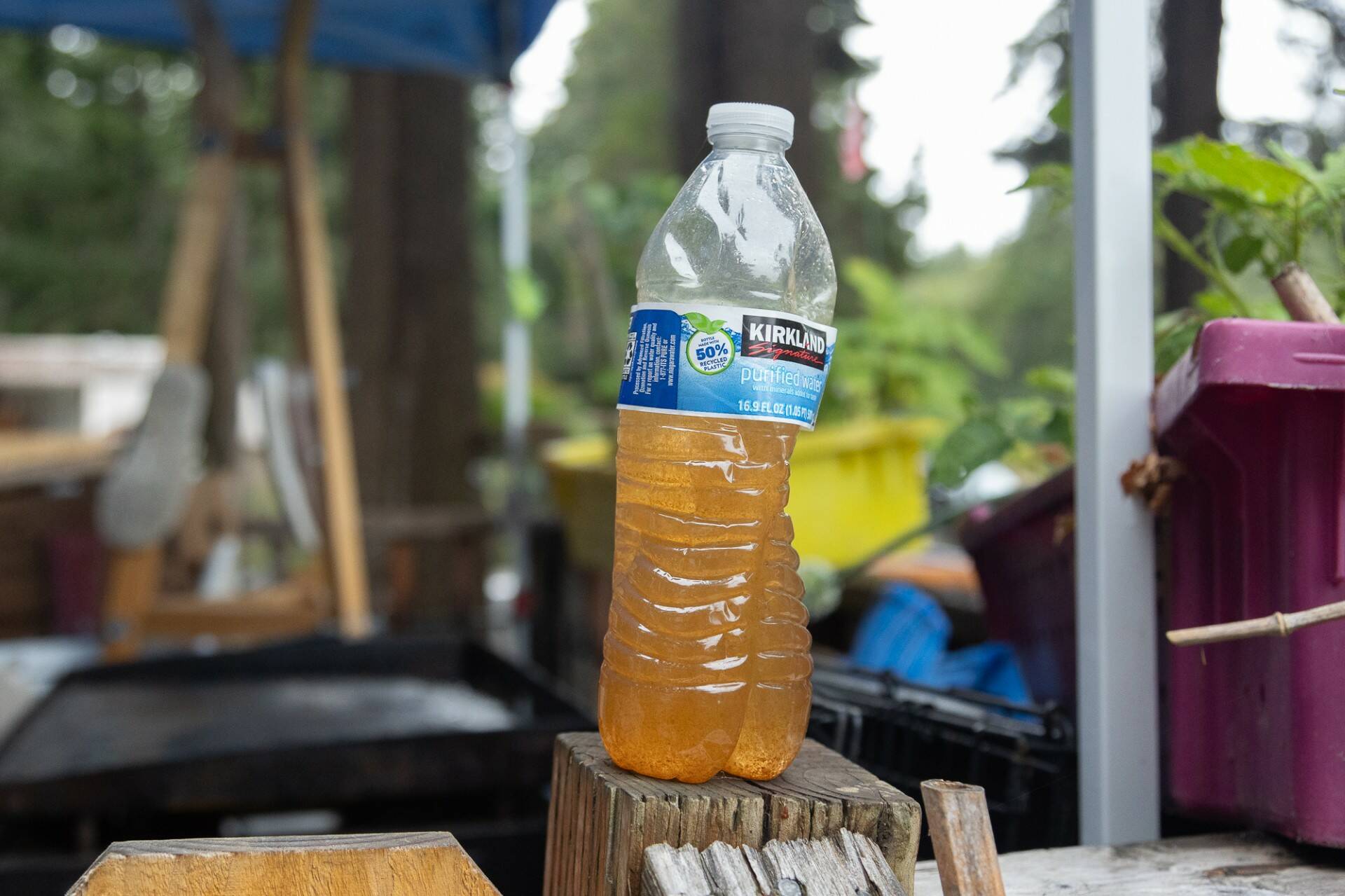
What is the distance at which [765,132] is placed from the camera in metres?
1.05

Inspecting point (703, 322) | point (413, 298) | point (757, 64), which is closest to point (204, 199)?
point (757, 64)

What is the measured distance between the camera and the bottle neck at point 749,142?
106cm

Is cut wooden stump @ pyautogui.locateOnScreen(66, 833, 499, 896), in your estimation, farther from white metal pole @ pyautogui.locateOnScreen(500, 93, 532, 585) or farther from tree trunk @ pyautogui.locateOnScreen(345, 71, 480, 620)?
tree trunk @ pyautogui.locateOnScreen(345, 71, 480, 620)

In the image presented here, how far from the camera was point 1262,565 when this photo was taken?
45.5 inches

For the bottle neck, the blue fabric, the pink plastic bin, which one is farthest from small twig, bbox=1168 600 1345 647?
the blue fabric

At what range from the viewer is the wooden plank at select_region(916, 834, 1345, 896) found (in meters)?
1.09

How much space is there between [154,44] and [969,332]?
375cm

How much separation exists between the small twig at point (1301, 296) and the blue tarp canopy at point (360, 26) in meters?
3.44

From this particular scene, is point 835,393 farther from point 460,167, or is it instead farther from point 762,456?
point 460,167

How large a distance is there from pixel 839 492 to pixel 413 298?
3.61 m

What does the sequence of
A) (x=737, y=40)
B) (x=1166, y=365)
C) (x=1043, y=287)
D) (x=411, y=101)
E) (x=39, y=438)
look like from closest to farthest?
(x=1166, y=365)
(x=737, y=40)
(x=1043, y=287)
(x=411, y=101)
(x=39, y=438)

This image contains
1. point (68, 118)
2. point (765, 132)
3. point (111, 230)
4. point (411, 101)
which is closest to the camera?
point (765, 132)

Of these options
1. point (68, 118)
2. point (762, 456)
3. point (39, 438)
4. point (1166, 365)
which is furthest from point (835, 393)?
point (68, 118)

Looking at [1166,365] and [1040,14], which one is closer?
[1166,365]
